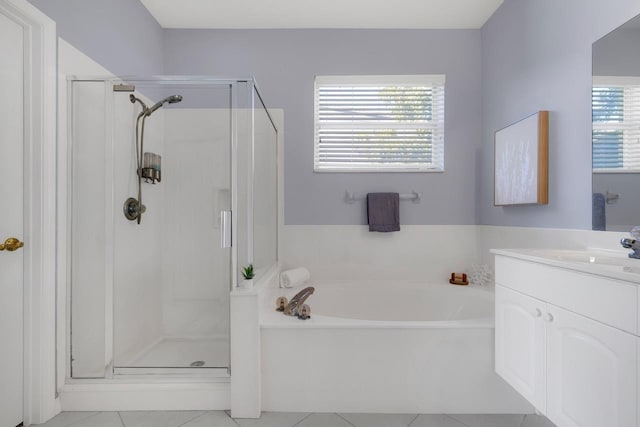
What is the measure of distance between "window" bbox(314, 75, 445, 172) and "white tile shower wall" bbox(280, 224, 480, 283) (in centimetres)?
47

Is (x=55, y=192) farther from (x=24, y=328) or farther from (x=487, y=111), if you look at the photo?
(x=487, y=111)

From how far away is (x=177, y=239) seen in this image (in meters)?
2.04

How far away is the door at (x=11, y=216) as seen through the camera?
1371 mm

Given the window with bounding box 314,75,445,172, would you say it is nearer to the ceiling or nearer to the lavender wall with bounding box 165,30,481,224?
the lavender wall with bounding box 165,30,481,224

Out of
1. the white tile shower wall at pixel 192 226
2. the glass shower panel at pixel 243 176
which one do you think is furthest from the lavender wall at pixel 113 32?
the glass shower panel at pixel 243 176

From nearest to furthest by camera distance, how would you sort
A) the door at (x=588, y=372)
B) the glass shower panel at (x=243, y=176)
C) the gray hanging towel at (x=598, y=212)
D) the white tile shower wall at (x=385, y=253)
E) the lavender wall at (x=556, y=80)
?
the door at (x=588, y=372), the gray hanging towel at (x=598, y=212), the lavender wall at (x=556, y=80), the glass shower panel at (x=243, y=176), the white tile shower wall at (x=385, y=253)

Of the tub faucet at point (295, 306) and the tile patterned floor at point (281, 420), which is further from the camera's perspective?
the tub faucet at point (295, 306)

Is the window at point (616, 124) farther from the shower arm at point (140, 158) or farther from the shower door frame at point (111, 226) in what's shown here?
the shower arm at point (140, 158)

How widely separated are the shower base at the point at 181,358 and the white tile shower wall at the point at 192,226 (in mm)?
68

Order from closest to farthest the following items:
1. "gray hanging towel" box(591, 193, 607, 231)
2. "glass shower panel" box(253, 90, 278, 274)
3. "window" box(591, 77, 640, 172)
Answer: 1. "window" box(591, 77, 640, 172)
2. "gray hanging towel" box(591, 193, 607, 231)
3. "glass shower panel" box(253, 90, 278, 274)

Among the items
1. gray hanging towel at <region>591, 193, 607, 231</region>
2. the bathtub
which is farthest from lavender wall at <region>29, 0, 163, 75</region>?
gray hanging towel at <region>591, 193, 607, 231</region>

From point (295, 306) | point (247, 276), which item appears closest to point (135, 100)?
point (247, 276)

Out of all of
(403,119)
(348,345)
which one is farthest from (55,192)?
(403,119)

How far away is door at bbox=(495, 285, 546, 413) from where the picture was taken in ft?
4.15
